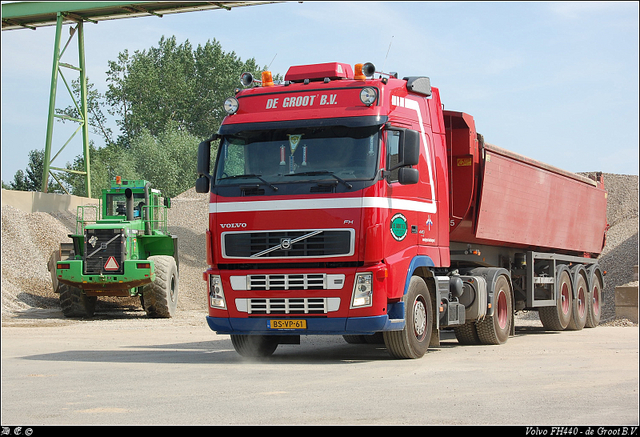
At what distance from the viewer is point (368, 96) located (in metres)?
11.6

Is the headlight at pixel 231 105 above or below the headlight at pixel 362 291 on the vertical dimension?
above

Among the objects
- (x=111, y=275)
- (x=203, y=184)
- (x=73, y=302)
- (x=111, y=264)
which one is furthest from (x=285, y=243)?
(x=73, y=302)

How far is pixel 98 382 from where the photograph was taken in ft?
32.3

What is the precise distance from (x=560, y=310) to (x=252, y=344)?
29.4 feet

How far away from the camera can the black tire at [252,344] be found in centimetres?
1303

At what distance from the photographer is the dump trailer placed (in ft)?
71.3

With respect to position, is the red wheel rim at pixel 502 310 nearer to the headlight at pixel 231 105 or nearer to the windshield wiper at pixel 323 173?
the windshield wiper at pixel 323 173

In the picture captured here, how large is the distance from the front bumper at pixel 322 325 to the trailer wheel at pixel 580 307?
31.2ft

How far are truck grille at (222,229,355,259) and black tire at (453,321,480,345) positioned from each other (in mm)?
4925

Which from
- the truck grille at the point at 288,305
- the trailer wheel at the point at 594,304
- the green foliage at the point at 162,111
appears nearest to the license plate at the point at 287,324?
the truck grille at the point at 288,305

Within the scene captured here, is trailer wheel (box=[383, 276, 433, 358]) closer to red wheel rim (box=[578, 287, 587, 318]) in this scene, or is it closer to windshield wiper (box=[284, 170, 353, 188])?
windshield wiper (box=[284, 170, 353, 188])

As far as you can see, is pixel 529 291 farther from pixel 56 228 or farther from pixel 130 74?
pixel 130 74

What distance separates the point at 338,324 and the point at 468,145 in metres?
4.56

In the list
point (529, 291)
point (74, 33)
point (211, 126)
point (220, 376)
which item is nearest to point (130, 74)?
point (211, 126)
